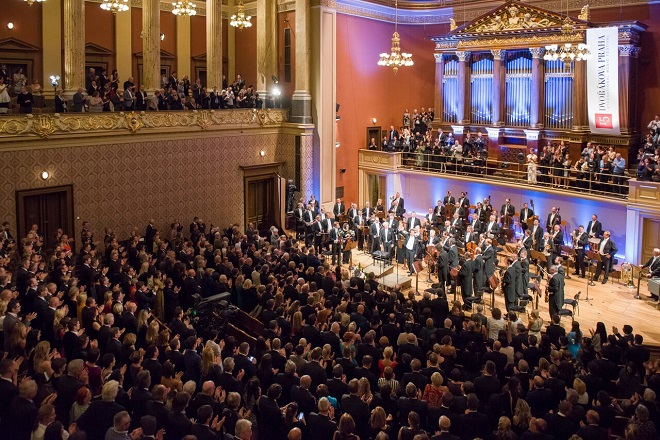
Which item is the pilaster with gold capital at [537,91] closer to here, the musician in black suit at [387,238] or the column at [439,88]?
the column at [439,88]

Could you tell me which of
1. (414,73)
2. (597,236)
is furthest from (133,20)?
(597,236)

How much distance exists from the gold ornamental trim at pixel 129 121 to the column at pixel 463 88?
7.06 meters

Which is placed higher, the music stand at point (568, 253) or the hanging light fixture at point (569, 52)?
the hanging light fixture at point (569, 52)

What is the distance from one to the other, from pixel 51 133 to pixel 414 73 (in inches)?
632

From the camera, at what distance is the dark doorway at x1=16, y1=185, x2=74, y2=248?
57.1ft

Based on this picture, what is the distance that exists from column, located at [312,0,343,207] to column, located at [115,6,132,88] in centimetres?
694

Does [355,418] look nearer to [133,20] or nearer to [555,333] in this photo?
[555,333]

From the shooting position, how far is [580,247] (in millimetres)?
18688

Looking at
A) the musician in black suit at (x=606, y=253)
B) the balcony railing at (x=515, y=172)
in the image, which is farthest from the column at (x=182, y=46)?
the musician in black suit at (x=606, y=253)

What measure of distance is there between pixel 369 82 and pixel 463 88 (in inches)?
151

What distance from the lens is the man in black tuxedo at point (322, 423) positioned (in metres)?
7.50

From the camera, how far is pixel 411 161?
2553 centimetres

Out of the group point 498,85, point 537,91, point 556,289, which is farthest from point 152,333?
point 498,85

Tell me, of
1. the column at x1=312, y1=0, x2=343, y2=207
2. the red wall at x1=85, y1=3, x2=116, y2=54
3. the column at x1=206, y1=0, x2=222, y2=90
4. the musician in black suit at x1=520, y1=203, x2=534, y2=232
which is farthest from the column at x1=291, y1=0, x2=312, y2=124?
the musician in black suit at x1=520, y1=203, x2=534, y2=232
